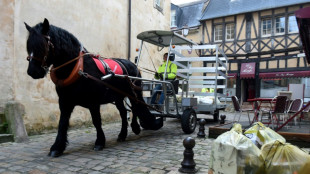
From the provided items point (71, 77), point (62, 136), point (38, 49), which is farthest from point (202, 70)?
point (38, 49)

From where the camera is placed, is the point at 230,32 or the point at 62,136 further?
the point at 230,32

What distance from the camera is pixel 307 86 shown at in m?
16.0

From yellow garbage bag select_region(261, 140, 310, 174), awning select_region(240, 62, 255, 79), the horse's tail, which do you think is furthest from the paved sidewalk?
awning select_region(240, 62, 255, 79)

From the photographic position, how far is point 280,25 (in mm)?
16703

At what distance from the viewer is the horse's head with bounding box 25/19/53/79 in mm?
3436

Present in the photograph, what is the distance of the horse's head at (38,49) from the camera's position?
3.44 metres

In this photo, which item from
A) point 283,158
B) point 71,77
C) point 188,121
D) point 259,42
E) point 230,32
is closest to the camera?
point 283,158

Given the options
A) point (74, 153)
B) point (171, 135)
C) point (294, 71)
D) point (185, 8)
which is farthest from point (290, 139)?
point (185, 8)

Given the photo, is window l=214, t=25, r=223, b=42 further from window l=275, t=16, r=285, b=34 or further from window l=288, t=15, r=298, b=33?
window l=288, t=15, r=298, b=33

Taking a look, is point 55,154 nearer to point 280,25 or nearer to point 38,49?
point 38,49

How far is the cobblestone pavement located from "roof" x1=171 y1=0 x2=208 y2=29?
17.0 m

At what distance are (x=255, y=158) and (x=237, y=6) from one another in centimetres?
1810

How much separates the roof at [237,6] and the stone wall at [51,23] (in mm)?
10934

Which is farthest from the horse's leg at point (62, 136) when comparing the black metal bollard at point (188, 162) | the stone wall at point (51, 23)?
the stone wall at point (51, 23)
